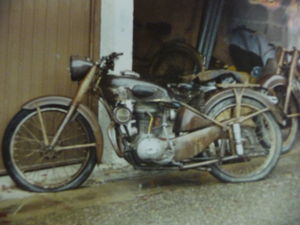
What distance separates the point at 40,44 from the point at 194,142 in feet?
7.16

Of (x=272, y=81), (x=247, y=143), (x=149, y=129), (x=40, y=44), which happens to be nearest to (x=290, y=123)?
(x=272, y=81)

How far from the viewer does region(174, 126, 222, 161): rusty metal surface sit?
5.35 meters

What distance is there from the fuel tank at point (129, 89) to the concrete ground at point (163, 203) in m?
1.04

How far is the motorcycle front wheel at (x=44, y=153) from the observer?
16.7 feet

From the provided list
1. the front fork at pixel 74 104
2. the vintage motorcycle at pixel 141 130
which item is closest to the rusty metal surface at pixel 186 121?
the vintage motorcycle at pixel 141 130

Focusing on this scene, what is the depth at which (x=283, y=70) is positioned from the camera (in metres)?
7.35

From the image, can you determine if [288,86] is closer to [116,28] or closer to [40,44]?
[116,28]

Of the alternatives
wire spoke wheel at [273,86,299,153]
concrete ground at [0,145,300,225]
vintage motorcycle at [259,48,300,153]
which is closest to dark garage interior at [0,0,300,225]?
concrete ground at [0,145,300,225]

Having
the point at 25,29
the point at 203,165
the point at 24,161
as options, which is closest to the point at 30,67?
the point at 25,29

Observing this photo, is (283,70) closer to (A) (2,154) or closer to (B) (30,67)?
(B) (30,67)

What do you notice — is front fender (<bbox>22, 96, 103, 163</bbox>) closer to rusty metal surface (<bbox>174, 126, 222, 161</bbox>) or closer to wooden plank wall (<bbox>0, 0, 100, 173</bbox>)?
wooden plank wall (<bbox>0, 0, 100, 173</bbox>)

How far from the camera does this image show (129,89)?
5.25 metres

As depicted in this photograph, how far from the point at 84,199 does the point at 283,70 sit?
3929 mm

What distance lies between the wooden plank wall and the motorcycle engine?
1.13 meters
